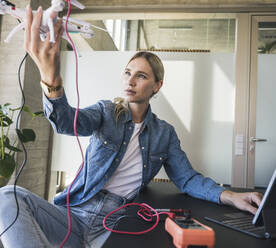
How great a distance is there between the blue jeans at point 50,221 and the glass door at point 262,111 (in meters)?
1.74

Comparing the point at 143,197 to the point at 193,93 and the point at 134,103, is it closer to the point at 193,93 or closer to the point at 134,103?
the point at 134,103

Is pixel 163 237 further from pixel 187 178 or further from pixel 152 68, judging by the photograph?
pixel 152 68

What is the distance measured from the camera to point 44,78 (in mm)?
666

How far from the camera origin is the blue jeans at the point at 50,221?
2.15 feet

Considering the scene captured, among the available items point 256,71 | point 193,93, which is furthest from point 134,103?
point 256,71

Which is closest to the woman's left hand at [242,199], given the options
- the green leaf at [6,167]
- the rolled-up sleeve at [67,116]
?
the rolled-up sleeve at [67,116]

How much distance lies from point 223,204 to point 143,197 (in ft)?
0.99

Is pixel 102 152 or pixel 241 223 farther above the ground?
pixel 102 152

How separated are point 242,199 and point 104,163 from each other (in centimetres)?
59

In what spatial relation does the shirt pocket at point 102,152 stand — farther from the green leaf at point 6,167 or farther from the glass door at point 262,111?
the glass door at point 262,111

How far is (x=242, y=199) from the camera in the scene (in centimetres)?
83

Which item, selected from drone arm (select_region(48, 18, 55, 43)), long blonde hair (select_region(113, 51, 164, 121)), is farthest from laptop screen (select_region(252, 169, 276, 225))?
long blonde hair (select_region(113, 51, 164, 121))

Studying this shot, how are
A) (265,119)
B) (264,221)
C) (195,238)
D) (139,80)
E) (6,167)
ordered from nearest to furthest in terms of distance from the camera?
(195,238) → (264,221) → (139,80) → (6,167) → (265,119)

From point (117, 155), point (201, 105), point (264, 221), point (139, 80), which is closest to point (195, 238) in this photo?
point (264, 221)
